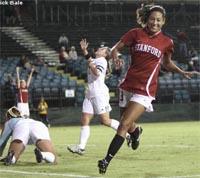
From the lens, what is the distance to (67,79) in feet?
106

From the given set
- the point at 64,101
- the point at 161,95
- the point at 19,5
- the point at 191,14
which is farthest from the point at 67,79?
the point at 191,14

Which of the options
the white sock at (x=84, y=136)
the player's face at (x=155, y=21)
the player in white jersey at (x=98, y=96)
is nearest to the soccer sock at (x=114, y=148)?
the player's face at (x=155, y=21)

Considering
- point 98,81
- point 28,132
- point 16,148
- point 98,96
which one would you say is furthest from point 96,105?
point 16,148

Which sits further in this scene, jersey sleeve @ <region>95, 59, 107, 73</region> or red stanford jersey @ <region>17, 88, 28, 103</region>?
red stanford jersey @ <region>17, 88, 28, 103</region>

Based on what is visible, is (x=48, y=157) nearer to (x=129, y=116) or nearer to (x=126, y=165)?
(x=126, y=165)

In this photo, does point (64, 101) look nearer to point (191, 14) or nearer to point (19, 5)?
point (19, 5)

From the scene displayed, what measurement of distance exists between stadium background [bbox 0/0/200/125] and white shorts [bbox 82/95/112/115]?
50.8 ft

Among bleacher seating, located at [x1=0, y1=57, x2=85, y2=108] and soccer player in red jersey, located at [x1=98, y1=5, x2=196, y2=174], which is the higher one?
soccer player in red jersey, located at [x1=98, y1=5, x2=196, y2=174]

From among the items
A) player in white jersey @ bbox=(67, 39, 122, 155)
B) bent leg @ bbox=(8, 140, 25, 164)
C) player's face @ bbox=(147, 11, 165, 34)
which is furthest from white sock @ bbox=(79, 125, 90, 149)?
player's face @ bbox=(147, 11, 165, 34)

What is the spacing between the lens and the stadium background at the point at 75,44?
30172mm

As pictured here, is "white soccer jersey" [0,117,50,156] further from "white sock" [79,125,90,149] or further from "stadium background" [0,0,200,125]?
"stadium background" [0,0,200,125]

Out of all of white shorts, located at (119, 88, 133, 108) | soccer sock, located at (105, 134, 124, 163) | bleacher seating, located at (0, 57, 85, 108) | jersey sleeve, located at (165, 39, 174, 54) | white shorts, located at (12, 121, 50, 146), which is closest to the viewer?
soccer sock, located at (105, 134, 124, 163)

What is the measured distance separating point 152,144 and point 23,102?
848cm

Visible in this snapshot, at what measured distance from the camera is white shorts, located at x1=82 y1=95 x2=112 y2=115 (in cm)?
1371
